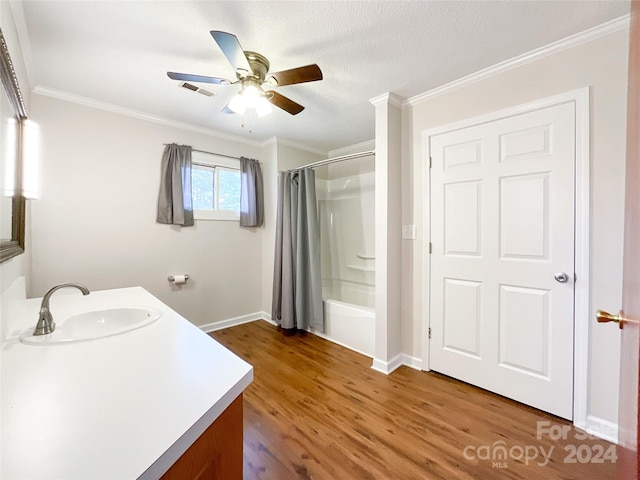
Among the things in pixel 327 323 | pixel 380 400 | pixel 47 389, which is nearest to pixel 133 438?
pixel 47 389

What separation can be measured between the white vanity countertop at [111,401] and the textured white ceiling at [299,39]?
1.65 meters

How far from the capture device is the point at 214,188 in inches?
126

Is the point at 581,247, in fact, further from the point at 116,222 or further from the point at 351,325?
the point at 116,222

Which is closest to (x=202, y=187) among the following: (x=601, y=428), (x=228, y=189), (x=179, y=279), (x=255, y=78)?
(x=228, y=189)

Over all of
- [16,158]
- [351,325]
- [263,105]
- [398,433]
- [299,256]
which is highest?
[263,105]

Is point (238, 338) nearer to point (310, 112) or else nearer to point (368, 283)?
point (368, 283)

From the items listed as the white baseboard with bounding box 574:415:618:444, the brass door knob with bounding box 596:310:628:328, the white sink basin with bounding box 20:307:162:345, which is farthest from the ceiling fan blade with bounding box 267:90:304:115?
the white baseboard with bounding box 574:415:618:444

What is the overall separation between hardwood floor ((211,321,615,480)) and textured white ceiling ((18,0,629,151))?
236 centimetres

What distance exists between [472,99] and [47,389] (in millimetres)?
2721

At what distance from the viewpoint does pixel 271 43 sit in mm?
1637

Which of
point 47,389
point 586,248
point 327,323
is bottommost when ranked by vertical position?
point 327,323

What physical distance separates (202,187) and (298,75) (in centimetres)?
203

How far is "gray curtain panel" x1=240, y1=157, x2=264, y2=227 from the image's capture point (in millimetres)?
3361

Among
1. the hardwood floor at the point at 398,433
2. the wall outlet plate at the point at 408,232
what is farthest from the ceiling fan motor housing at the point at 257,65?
the hardwood floor at the point at 398,433
